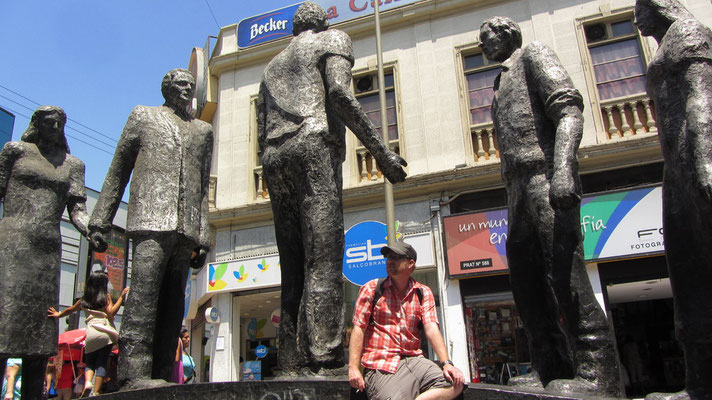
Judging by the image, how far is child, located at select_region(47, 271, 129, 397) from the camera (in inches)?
212

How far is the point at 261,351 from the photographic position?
1409 centimetres

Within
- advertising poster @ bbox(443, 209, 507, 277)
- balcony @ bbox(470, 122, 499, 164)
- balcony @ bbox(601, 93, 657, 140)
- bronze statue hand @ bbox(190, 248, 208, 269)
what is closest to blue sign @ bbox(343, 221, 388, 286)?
advertising poster @ bbox(443, 209, 507, 277)

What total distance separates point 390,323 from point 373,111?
11772 millimetres

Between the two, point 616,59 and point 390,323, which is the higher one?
point 616,59

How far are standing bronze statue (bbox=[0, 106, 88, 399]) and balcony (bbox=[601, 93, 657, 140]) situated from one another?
10.8m

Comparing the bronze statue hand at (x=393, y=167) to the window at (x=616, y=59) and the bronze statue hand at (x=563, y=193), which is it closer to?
the bronze statue hand at (x=563, y=193)

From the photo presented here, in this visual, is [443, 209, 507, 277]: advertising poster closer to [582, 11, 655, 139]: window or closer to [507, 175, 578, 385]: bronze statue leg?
[582, 11, 655, 139]: window

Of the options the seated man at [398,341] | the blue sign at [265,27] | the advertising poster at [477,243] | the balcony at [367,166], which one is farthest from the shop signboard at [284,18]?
the seated man at [398,341]

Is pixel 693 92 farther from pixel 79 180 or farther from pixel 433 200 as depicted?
pixel 433 200

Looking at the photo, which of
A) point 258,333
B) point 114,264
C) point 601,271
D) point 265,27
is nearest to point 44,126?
point 601,271

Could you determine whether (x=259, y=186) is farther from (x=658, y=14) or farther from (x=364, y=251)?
(x=658, y=14)

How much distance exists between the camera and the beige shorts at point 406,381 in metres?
2.51

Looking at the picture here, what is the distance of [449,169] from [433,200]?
2.67 feet

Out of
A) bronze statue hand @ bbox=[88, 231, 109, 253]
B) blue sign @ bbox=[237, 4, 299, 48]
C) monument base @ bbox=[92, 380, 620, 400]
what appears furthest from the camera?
blue sign @ bbox=[237, 4, 299, 48]
